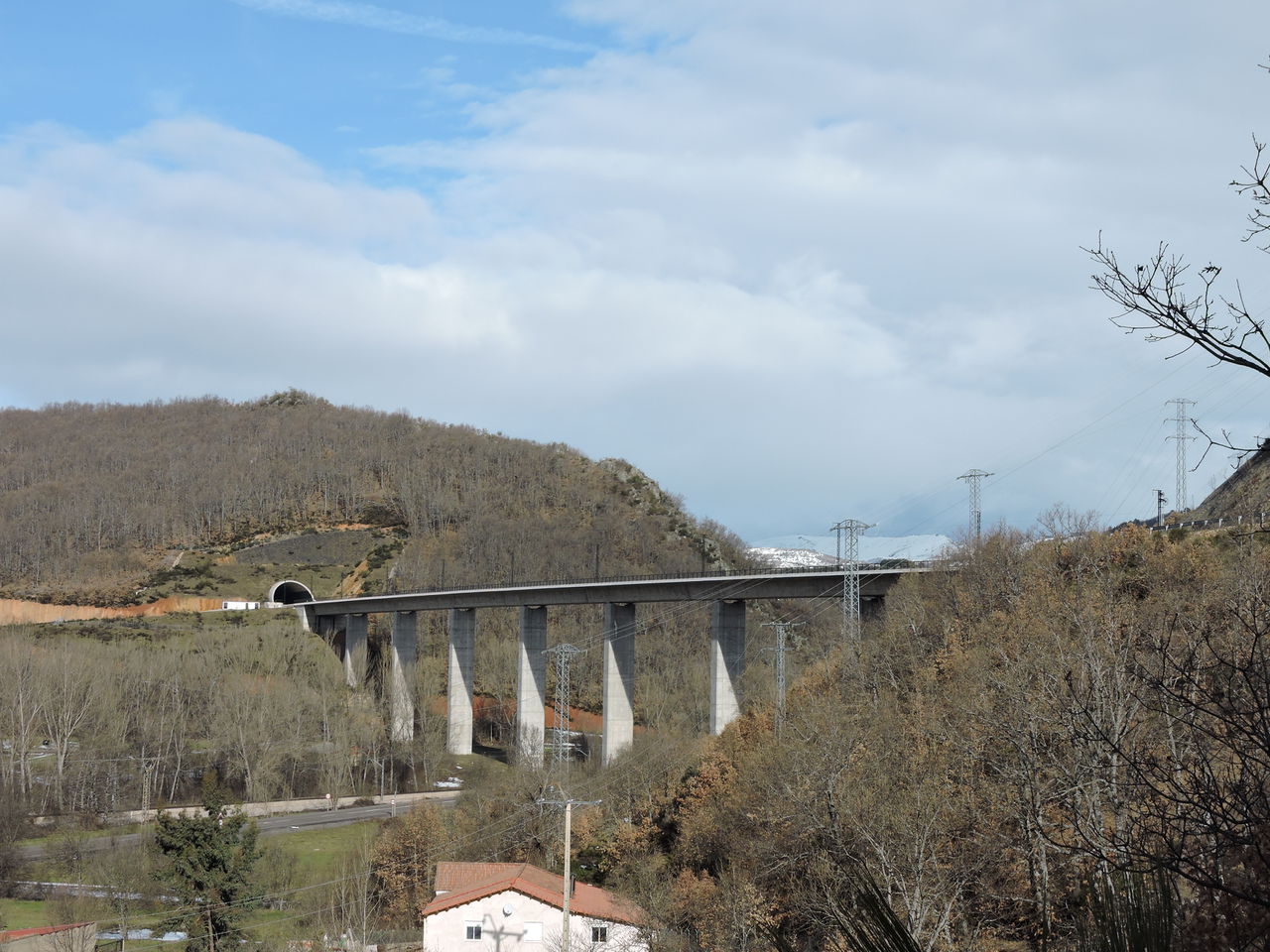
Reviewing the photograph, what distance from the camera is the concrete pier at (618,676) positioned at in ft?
264

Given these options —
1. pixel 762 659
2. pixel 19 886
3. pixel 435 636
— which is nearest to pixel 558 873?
pixel 19 886

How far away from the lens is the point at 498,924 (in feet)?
129

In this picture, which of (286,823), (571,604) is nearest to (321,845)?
(286,823)

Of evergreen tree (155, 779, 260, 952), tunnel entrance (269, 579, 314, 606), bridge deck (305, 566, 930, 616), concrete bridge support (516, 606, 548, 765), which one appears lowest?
evergreen tree (155, 779, 260, 952)

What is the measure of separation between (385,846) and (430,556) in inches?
3852

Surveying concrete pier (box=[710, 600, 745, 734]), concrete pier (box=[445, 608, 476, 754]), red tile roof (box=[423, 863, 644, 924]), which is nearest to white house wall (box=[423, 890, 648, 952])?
red tile roof (box=[423, 863, 644, 924])

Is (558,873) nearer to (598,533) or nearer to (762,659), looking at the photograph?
(762,659)

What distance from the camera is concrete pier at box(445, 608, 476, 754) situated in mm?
96188

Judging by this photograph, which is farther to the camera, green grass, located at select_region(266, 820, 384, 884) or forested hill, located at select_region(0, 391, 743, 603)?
forested hill, located at select_region(0, 391, 743, 603)

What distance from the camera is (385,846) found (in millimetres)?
50531

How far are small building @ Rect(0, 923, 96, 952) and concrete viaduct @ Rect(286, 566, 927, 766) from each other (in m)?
36.5

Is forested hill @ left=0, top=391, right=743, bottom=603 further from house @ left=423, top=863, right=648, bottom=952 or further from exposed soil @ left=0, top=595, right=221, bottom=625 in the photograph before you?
house @ left=423, top=863, right=648, bottom=952

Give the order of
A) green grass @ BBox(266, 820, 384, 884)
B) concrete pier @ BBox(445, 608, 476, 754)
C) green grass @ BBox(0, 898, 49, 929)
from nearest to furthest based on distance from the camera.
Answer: green grass @ BBox(0, 898, 49, 929)
green grass @ BBox(266, 820, 384, 884)
concrete pier @ BBox(445, 608, 476, 754)

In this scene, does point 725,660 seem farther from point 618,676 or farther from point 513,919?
point 513,919
